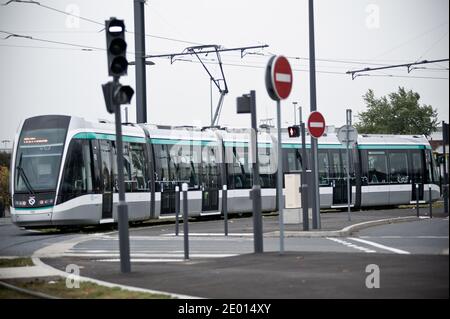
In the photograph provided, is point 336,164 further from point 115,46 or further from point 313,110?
point 115,46

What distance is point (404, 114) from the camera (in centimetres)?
7725

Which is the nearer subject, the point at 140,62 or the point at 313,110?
the point at 313,110

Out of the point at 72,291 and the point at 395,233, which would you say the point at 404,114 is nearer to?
the point at 395,233

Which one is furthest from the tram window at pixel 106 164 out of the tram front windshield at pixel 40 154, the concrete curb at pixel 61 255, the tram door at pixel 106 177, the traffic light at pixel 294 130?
the traffic light at pixel 294 130

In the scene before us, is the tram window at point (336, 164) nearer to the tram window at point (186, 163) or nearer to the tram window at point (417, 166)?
the tram window at point (417, 166)

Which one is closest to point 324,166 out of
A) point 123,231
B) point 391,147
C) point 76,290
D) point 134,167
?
point 391,147

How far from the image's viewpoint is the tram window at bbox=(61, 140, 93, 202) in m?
26.8

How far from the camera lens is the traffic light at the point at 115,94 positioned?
12672 millimetres

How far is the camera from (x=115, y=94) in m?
12.7

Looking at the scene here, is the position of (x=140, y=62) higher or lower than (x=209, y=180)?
higher

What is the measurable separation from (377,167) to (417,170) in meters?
2.63

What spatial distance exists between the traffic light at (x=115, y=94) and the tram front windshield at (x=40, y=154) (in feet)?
47.1
